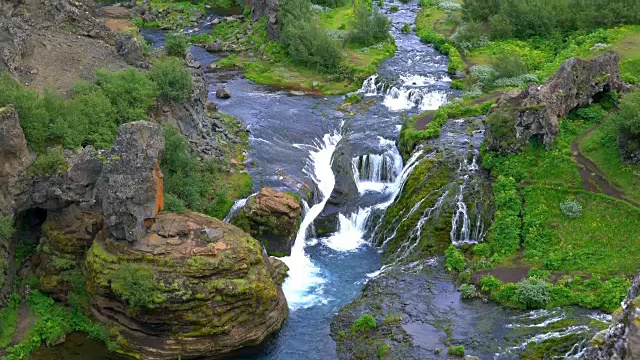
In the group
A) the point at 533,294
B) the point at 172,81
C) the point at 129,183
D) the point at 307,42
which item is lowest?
the point at 533,294

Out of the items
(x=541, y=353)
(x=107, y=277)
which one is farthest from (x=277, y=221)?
(x=541, y=353)

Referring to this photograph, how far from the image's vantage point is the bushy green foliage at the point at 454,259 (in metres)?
36.1

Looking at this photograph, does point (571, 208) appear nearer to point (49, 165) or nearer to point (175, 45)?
point (49, 165)

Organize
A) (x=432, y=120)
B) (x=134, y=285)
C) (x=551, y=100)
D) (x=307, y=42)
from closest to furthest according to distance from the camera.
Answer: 1. (x=134, y=285)
2. (x=551, y=100)
3. (x=432, y=120)
4. (x=307, y=42)

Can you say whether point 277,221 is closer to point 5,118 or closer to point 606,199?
point 5,118

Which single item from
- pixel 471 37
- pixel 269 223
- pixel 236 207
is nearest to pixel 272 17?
pixel 471 37

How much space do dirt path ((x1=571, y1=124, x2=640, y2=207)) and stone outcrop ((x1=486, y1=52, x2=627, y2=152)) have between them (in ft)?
6.26

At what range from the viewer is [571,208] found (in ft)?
123

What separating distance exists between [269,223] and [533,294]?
14868 mm

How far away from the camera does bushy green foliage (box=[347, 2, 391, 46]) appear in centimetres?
6838

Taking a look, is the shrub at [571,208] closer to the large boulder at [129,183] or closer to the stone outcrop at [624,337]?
the stone outcrop at [624,337]

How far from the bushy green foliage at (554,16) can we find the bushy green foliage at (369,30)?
35.4 ft

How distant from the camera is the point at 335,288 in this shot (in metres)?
36.2

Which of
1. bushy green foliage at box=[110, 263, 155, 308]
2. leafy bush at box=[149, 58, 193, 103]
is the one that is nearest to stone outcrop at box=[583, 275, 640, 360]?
bushy green foliage at box=[110, 263, 155, 308]
